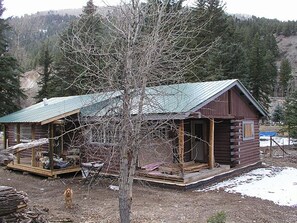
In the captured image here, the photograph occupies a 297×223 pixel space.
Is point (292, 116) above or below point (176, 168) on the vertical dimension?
above

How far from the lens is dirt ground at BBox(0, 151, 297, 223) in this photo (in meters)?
8.09

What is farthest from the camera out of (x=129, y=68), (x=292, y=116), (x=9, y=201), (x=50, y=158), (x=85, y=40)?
(x=292, y=116)

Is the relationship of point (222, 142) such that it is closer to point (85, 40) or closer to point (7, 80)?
point (85, 40)

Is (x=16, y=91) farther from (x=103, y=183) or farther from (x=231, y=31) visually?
(x=231, y=31)

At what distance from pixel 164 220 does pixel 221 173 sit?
Result: 19.4ft

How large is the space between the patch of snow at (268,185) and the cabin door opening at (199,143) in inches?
79.8

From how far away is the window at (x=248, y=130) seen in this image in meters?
15.7

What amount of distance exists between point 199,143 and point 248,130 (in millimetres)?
2708

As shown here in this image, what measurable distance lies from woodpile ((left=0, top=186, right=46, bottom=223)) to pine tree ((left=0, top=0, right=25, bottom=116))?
1922 cm

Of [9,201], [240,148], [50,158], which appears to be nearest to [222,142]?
[240,148]

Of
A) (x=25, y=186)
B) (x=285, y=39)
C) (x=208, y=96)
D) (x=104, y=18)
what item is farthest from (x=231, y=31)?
(x=285, y=39)

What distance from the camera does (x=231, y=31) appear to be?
36594 millimetres

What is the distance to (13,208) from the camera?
6637mm

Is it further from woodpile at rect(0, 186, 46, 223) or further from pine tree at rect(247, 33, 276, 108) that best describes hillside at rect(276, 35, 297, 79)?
woodpile at rect(0, 186, 46, 223)
